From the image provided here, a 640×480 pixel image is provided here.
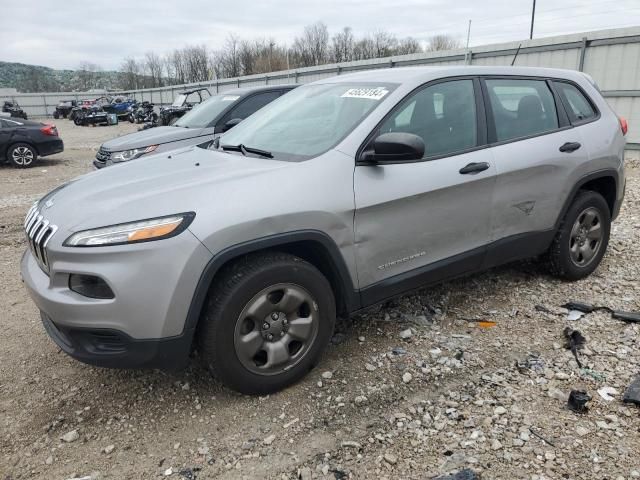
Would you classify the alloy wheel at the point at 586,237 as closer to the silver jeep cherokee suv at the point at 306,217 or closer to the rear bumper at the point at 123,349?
the silver jeep cherokee suv at the point at 306,217

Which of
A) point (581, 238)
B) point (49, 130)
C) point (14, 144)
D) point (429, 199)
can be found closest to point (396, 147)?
point (429, 199)

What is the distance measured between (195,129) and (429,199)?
5.31 metres

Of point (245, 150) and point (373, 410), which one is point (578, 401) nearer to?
point (373, 410)

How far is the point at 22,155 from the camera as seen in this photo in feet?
42.8

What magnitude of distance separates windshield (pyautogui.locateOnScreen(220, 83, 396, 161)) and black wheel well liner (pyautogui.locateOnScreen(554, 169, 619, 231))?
1820 millimetres

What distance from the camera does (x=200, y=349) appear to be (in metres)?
2.58

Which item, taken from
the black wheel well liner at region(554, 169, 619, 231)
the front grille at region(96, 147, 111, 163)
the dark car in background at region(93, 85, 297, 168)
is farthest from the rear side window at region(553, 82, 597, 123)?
the front grille at region(96, 147, 111, 163)

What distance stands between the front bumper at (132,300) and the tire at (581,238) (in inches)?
119

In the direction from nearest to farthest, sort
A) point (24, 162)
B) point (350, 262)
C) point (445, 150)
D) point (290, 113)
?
1. point (350, 262)
2. point (445, 150)
3. point (290, 113)
4. point (24, 162)

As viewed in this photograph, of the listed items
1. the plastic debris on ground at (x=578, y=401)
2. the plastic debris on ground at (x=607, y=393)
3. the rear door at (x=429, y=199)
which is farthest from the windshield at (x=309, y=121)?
Result: the plastic debris on ground at (x=607, y=393)

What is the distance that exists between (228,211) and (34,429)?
159 centimetres

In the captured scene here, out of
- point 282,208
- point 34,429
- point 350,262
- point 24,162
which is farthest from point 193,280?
point 24,162

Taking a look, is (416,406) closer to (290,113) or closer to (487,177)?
(487,177)

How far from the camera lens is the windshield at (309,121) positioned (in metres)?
3.03
